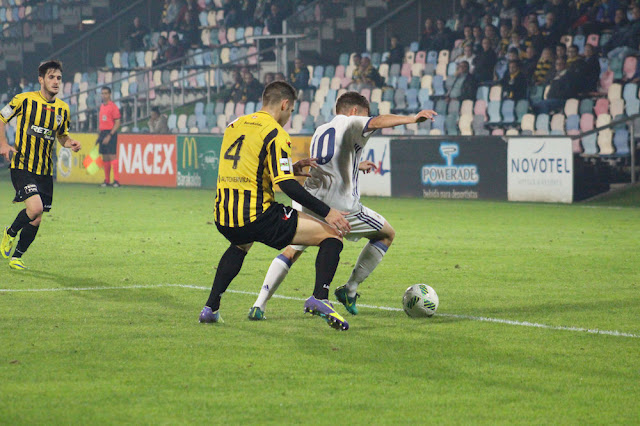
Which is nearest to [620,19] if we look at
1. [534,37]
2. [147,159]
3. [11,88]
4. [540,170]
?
[534,37]

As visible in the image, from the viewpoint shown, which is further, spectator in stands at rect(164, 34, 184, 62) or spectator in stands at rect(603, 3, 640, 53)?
spectator in stands at rect(164, 34, 184, 62)

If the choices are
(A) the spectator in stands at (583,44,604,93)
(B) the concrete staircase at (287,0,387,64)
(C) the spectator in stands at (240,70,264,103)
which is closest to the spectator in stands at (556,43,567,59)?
(A) the spectator in stands at (583,44,604,93)

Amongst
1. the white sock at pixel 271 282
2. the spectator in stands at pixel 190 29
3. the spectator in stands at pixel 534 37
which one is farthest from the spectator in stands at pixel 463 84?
the white sock at pixel 271 282

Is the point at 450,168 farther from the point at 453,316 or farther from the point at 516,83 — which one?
the point at 453,316

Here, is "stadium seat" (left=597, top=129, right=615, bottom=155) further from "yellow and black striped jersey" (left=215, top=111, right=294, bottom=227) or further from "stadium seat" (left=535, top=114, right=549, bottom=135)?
"yellow and black striped jersey" (left=215, top=111, right=294, bottom=227)

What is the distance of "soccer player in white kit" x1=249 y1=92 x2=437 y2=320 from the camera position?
724cm

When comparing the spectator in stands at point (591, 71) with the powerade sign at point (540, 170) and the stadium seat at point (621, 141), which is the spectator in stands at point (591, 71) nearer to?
the stadium seat at point (621, 141)

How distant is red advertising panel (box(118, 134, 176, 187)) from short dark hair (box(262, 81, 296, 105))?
1789 cm

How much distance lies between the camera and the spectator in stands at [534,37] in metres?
22.2

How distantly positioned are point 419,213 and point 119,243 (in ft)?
20.1

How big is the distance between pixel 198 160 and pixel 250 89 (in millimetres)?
4039

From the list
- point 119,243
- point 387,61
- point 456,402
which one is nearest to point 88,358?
point 456,402

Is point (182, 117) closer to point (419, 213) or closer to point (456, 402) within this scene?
point (419, 213)

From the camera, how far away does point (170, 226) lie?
15172 mm
